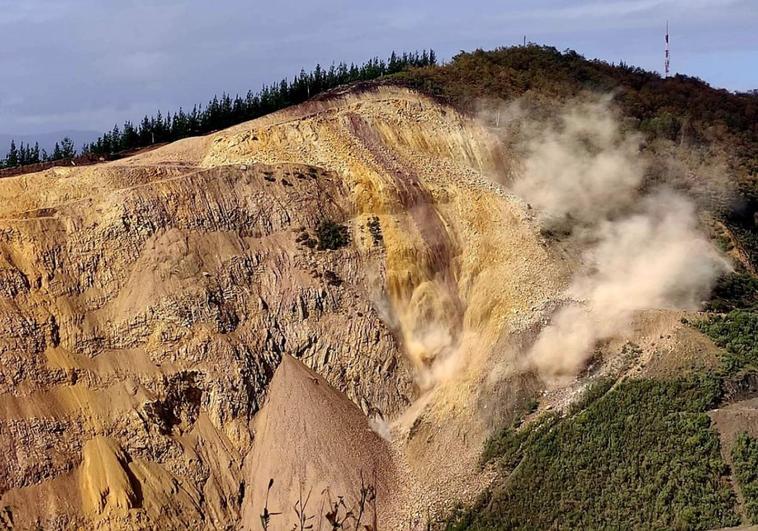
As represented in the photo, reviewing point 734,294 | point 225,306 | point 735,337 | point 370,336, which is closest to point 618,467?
point 735,337

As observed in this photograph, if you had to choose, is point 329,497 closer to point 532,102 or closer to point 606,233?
point 606,233

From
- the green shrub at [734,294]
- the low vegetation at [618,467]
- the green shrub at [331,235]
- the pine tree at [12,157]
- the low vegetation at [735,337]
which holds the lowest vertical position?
the low vegetation at [618,467]

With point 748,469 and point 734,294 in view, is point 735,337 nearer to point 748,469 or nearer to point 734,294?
point 734,294

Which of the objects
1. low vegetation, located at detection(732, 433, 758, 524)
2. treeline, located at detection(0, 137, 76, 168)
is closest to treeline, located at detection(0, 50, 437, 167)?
treeline, located at detection(0, 137, 76, 168)

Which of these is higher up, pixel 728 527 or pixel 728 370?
pixel 728 370

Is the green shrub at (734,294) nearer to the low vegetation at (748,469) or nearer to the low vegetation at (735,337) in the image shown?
the low vegetation at (735,337)

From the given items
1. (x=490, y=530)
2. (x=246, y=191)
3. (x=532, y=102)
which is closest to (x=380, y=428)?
(x=490, y=530)

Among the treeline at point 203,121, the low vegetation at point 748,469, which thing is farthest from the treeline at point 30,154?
the low vegetation at point 748,469
